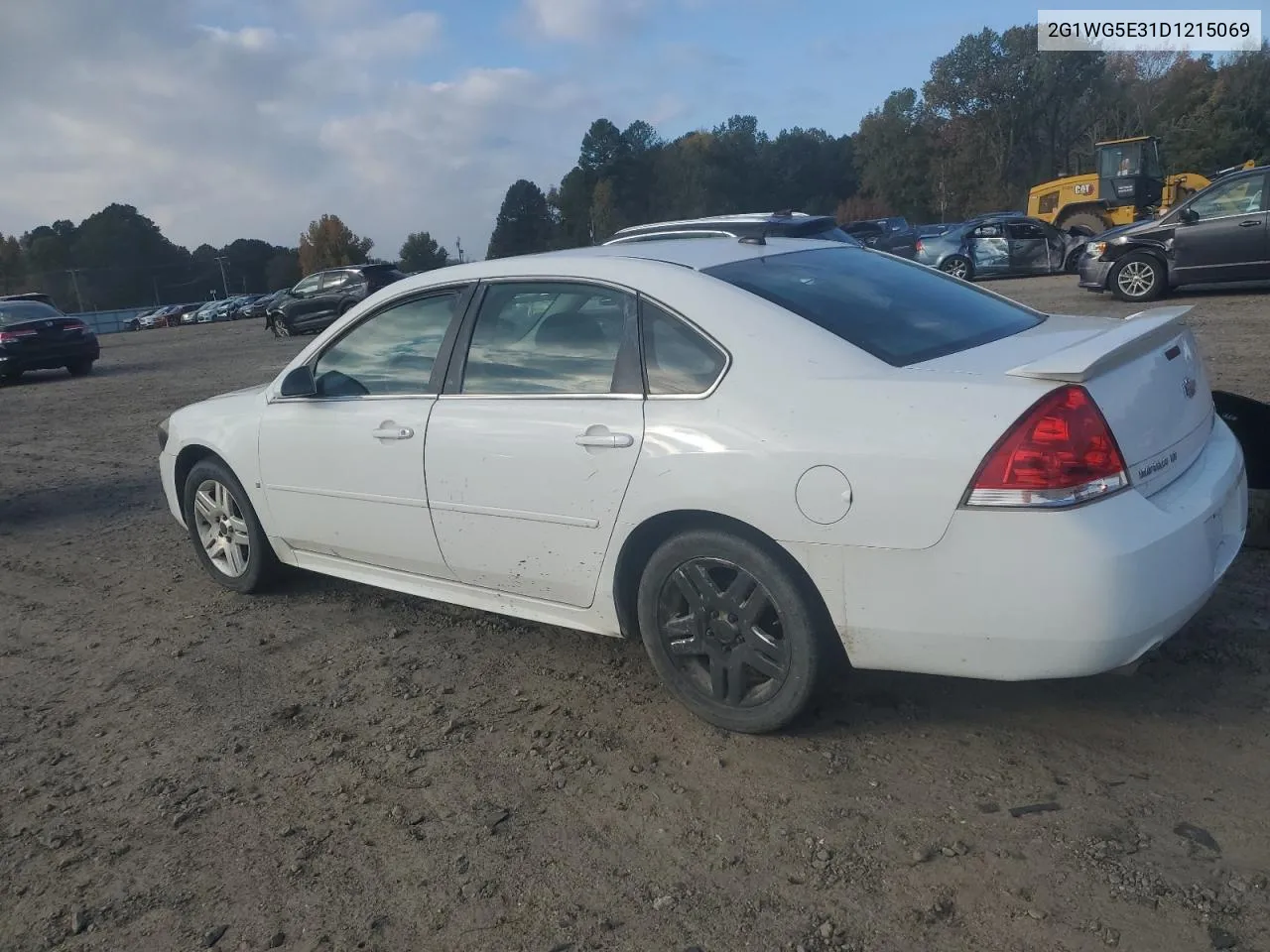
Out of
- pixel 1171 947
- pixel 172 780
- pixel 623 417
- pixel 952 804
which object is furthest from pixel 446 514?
pixel 1171 947

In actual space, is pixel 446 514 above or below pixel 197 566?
above

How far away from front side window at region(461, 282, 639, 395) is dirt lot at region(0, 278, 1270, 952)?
3.66 feet

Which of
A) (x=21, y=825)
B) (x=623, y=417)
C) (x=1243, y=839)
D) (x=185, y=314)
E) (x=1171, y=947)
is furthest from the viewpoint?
(x=185, y=314)

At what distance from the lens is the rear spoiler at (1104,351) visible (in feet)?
9.55

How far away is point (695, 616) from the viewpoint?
347 cm

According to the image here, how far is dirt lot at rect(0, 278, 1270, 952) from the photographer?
2.62 m

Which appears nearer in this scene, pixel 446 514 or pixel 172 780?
pixel 172 780

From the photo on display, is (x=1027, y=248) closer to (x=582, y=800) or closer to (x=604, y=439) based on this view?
(x=604, y=439)

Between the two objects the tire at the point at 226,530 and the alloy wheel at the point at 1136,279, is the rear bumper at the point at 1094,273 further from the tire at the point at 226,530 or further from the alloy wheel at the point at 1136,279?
the tire at the point at 226,530

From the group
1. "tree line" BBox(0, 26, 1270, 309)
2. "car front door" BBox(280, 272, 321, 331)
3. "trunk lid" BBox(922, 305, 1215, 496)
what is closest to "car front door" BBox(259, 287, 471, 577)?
"trunk lid" BBox(922, 305, 1215, 496)

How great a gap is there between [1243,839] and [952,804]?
2.32 ft

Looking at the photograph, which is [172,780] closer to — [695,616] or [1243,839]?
[695,616]

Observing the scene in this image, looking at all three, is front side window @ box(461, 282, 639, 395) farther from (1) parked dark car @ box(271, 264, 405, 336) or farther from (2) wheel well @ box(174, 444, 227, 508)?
(1) parked dark car @ box(271, 264, 405, 336)

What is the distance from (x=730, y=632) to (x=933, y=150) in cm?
6736
